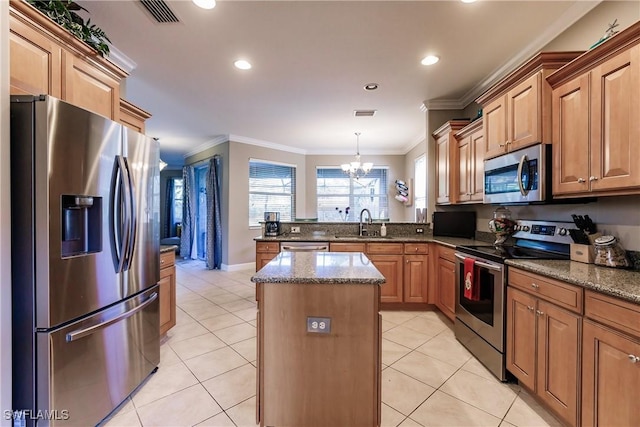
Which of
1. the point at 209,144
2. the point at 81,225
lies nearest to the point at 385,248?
the point at 81,225

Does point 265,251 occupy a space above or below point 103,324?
above

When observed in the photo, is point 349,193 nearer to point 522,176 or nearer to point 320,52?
point 320,52

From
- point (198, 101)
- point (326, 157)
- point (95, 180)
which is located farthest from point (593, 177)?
point (326, 157)

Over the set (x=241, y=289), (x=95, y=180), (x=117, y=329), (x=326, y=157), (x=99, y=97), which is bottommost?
(x=241, y=289)

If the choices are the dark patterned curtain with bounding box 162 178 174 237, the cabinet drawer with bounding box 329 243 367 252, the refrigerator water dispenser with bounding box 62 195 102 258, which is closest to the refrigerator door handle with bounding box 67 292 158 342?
the refrigerator water dispenser with bounding box 62 195 102 258

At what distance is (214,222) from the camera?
19.7ft

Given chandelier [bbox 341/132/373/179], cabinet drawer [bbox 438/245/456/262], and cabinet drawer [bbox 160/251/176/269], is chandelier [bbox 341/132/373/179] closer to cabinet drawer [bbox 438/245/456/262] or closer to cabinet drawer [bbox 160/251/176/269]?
cabinet drawer [bbox 438/245/456/262]

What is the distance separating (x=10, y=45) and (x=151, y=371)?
2200mm

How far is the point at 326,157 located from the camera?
714 centimetres

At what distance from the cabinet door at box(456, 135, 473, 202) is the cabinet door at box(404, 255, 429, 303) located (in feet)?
2.86

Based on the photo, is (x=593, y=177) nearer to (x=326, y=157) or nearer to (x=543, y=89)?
(x=543, y=89)

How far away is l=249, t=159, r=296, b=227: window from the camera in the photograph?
6.19 meters

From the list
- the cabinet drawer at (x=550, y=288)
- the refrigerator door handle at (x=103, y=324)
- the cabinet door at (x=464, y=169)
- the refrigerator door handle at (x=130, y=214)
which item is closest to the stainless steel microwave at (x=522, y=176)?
the cabinet door at (x=464, y=169)

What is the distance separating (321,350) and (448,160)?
2933 mm
